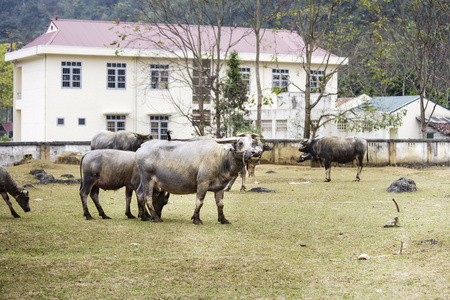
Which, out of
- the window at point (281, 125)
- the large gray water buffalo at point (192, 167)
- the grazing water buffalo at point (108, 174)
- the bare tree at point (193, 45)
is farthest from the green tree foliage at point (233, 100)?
the large gray water buffalo at point (192, 167)

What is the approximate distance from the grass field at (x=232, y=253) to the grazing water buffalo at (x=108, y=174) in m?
0.45

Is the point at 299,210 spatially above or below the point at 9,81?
below

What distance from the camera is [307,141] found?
24719 mm

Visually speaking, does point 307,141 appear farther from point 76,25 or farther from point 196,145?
point 76,25

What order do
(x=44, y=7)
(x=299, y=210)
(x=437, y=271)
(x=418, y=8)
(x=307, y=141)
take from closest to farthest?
(x=437, y=271) < (x=299, y=210) < (x=307, y=141) < (x=418, y=8) < (x=44, y=7)

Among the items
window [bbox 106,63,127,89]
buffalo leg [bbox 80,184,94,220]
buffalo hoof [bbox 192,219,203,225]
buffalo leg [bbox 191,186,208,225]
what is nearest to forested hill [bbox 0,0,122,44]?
window [bbox 106,63,127,89]

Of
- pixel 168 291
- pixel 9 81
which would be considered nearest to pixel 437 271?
pixel 168 291

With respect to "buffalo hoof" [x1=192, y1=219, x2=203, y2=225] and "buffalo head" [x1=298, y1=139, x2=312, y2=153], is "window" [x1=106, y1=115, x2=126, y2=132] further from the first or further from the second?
"buffalo hoof" [x1=192, y1=219, x2=203, y2=225]

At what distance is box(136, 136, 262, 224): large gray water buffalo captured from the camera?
38.0 feet

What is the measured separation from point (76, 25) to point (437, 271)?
3682cm

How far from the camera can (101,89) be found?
39906 mm

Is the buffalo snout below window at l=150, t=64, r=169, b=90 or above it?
below

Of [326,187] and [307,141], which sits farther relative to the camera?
[307,141]

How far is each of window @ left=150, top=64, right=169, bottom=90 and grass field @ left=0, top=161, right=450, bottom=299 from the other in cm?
2584
